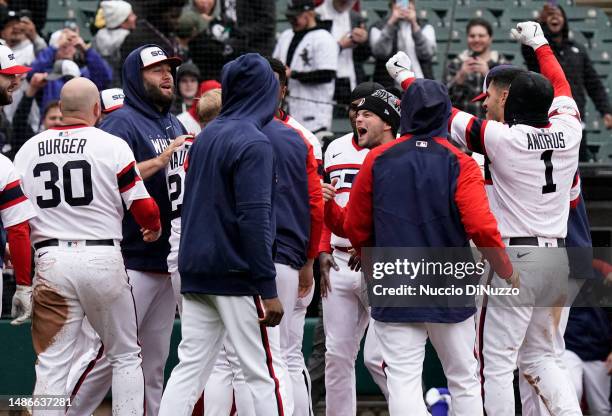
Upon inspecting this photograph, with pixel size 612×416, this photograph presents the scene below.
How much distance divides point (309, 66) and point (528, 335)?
441 centimetres

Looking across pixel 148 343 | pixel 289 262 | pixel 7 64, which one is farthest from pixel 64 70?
pixel 289 262

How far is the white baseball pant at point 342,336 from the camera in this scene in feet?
22.7

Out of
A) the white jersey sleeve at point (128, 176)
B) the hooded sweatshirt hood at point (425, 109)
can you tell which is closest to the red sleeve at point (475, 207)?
the hooded sweatshirt hood at point (425, 109)

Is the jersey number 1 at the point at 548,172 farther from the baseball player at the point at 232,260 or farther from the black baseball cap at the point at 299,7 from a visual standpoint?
the black baseball cap at the point at 299,7

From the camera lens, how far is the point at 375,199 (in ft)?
19.3

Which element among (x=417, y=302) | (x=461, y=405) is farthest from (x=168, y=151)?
(x=461, y=405)

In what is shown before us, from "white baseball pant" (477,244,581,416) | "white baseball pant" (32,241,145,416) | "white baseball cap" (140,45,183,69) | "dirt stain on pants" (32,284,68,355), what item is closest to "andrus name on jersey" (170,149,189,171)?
"white baseball cap" (140,45,183,69)

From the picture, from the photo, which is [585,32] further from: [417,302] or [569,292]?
[417,302]

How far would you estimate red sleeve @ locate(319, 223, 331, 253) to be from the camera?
710 centimetres

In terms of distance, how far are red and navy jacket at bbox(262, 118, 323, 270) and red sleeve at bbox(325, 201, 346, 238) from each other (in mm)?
121

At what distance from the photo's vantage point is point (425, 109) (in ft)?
19.3

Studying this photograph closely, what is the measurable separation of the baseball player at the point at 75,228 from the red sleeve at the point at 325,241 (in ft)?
4.42

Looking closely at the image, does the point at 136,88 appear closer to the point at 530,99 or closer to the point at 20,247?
the point at 20,247

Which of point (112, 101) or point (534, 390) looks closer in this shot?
point (534, 390)
